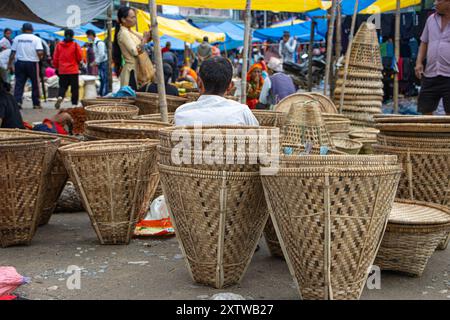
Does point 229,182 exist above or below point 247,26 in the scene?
below

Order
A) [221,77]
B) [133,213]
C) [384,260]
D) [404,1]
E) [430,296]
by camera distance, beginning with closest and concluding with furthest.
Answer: [430,296]
[384,260]
[221,77]
[133,213]
[404,1]

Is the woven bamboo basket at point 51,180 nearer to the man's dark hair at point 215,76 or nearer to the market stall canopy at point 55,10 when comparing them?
the man's dark hair at point 215,76

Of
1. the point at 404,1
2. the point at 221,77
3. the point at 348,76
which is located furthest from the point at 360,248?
the point at 404,1

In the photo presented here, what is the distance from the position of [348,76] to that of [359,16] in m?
6.47

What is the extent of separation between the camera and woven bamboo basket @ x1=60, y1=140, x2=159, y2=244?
12.4 ft

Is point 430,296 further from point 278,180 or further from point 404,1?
point 404,1

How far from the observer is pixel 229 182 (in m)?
2.97

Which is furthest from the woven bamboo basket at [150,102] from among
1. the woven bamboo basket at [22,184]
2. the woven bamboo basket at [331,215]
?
the woven bamboo basket at [331,215]

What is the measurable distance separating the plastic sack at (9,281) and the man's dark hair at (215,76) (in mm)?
1550

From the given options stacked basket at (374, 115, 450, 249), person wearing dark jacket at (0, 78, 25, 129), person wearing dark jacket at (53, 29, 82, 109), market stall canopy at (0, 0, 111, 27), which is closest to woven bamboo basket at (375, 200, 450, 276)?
stacked basket at (374, 115, 450, 249)

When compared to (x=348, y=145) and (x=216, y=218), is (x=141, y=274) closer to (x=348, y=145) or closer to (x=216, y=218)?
(x=216, y=218)

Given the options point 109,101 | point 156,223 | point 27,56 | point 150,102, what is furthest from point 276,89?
point 27,56

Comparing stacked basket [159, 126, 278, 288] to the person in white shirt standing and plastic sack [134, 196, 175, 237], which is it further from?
the person in white shirt standing

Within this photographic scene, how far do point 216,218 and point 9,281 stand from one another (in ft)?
3.52
